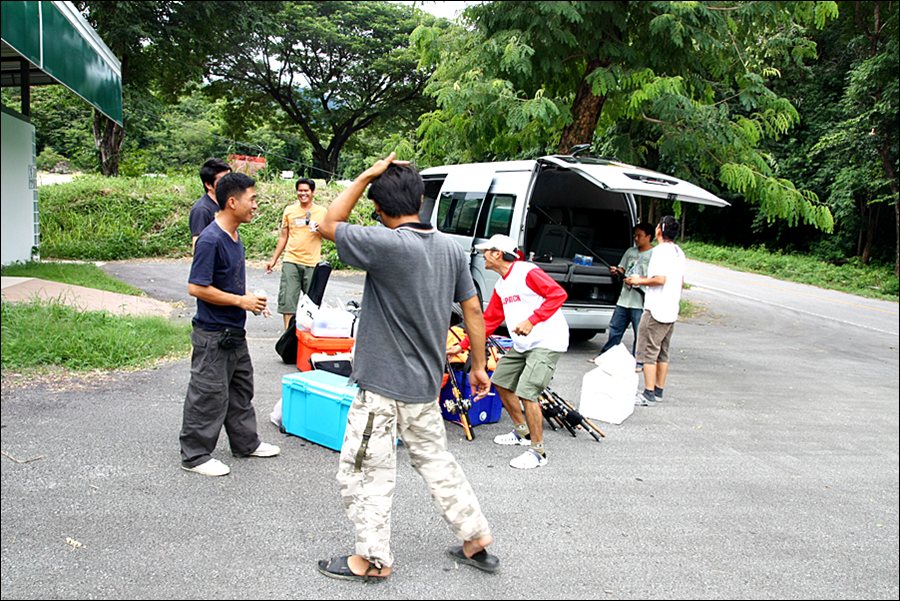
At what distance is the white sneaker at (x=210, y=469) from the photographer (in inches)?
159

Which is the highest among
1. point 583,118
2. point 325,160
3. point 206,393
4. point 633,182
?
point 325,160

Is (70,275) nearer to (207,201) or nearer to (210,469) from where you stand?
(207,201)

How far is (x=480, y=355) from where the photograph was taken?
338 cm

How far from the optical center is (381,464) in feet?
9.75

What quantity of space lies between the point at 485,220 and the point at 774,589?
6084 mm

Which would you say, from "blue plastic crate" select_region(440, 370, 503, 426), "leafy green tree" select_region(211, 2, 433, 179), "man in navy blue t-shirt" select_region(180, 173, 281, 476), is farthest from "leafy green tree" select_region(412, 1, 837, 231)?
"leafy green tree" select_region(211, 2, 433, 179)

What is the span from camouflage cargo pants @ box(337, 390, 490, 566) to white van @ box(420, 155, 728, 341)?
4.70 m

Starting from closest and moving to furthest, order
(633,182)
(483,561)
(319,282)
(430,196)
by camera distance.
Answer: (483,561) → (319,282) → (633,182) → (430,196)

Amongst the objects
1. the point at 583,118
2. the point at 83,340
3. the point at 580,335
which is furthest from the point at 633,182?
the point at 83,340

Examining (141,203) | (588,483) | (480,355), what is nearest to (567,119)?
(588,483)

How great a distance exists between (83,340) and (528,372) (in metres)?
4.15

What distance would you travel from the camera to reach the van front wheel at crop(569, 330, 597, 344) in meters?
9.19

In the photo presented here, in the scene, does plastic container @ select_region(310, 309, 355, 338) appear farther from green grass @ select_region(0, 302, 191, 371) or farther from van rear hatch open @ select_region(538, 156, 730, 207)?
van rear hatch open @ select_region(538, 156, 730, 207)

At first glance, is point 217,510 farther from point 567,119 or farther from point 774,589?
point 567,119
